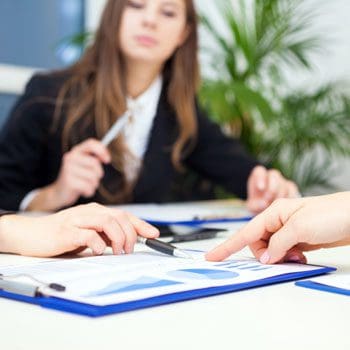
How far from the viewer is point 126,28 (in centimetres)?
174

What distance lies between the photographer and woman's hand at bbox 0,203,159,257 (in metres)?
0.82

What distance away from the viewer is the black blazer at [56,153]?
1.70 m

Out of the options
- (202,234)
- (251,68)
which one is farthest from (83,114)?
(251,68)

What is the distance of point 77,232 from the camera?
820mm

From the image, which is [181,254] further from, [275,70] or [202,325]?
[275,70]

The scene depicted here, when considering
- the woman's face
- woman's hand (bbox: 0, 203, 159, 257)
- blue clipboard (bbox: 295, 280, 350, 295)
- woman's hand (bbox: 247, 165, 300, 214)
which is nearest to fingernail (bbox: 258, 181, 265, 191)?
woman's hand (bbox: 247, 165, 300, 214)

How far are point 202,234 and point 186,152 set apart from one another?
0.90m

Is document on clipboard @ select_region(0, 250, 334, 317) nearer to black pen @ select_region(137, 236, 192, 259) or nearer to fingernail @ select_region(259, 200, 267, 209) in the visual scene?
black pen @ select_region(137, 236, 192, 259)

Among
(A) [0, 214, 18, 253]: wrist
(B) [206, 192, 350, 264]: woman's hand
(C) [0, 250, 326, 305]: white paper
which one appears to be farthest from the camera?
(A) [0, 214, 18, 253]: wrist

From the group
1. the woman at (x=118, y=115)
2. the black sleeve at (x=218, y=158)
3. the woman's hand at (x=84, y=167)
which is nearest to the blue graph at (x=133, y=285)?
the woman's hand at (x=84, y=167)

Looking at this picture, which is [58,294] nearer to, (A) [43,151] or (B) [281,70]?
(A) [43,151]

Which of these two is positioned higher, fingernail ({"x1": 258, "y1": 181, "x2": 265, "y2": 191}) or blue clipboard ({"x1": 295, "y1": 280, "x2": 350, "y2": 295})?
fingernail ({"x1": 258, "y1": 181, "x2": 265, "y2": 191})

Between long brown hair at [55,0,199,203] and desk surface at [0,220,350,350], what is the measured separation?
3.65ft

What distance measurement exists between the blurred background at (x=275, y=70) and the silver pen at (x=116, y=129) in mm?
519
